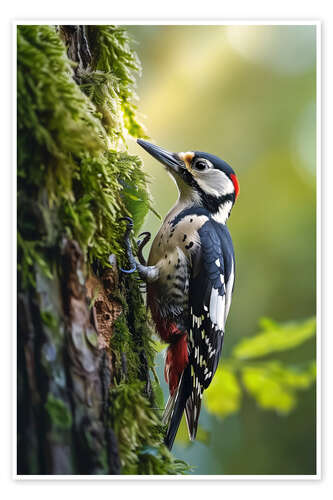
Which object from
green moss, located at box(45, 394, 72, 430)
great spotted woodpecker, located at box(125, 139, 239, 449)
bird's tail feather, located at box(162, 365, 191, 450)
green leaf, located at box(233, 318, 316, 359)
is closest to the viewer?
green moss, located at box(45, 394, 72, 430)

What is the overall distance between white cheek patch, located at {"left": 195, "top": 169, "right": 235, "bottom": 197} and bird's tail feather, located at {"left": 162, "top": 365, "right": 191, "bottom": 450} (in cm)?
71

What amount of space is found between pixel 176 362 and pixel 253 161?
2030 mm

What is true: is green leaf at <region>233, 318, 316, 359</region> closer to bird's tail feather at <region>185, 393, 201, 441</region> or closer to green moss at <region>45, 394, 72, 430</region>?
bird's tail feather at <region>185, 393, 201, 441</region>

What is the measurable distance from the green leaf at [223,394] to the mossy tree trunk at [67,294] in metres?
0.66

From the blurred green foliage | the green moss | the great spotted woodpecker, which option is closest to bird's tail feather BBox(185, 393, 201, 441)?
the great spotted woodpecker

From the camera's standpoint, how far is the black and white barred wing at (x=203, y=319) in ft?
5.82

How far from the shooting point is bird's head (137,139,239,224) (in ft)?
6.34

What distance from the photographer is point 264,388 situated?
205cm

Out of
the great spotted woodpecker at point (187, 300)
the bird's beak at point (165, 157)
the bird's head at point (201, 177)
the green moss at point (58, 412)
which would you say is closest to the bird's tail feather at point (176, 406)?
the great spotted woodpecker at point (187, 300)

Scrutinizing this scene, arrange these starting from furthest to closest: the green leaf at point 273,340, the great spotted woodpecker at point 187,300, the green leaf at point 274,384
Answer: the green leaf at point 274,384 < the green leaf at point 273,340 < the great spotted woodpecker at point 187,300

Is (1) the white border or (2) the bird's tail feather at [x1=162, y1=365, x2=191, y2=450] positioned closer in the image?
(1) the white border

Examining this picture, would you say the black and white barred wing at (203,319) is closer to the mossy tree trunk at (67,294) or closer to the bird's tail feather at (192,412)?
the bird's tail feather at (192,412)
